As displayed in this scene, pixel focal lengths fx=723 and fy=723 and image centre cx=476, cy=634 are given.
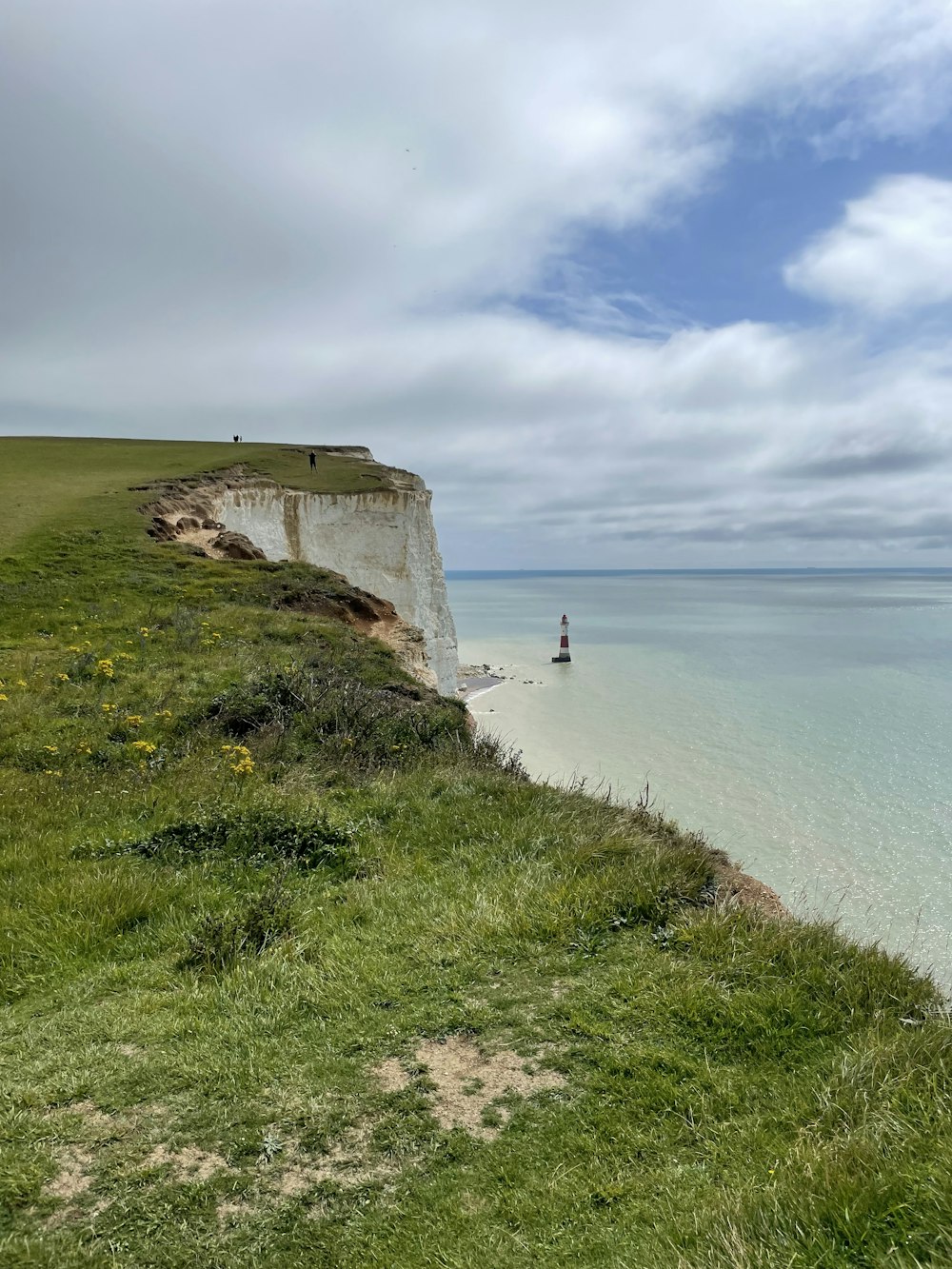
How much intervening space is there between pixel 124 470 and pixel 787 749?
3024 cm

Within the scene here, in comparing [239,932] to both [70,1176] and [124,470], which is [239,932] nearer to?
[70,1176]

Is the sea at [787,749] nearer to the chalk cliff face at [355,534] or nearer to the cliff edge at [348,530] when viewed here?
the cliff edge at [348,530]

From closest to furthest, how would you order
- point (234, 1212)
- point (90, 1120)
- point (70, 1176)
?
point (234, 1212) < point (70, 1176) < point (90, 1120)

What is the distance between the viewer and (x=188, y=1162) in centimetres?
342

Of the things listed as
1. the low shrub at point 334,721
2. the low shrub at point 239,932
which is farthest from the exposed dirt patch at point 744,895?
the low shrub at point 334,721

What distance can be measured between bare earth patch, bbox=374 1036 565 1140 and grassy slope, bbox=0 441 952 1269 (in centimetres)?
6

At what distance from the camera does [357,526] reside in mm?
31234

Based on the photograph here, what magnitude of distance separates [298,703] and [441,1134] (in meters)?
7.38

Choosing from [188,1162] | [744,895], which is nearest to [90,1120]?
[188,1162]

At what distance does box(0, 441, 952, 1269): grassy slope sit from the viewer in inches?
119

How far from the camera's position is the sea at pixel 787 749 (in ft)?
52.6

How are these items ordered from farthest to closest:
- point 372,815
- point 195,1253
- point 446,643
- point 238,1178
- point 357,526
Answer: point 446,643
point 357,526
point 372,815
point 238,1178
point 195,1253

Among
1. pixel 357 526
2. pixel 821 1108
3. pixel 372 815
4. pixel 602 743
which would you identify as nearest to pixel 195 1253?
pixel 821 1108

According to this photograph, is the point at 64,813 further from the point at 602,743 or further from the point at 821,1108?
the point at 602,743
